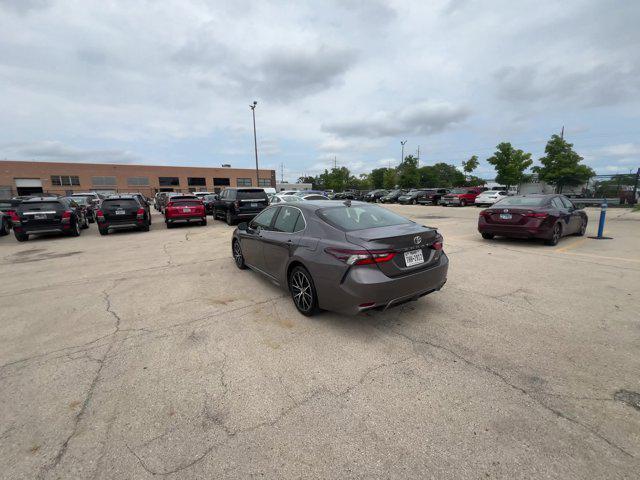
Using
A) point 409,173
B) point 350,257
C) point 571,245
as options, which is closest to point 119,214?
Result: point 350,257

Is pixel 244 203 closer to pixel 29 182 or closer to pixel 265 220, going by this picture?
pixel 265 220

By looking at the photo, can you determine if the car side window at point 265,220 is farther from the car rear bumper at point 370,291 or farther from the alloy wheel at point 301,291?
the car rear bumper at point 370,291

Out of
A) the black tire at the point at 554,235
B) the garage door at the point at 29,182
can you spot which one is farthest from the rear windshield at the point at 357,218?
the garage door at the point at 29,182

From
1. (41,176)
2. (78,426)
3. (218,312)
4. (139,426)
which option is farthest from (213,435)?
(41,176)

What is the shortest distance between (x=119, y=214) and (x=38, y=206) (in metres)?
2.35

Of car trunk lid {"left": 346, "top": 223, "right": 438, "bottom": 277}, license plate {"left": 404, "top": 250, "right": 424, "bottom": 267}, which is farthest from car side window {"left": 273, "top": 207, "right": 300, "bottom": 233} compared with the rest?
license plate {"left": 404, "top": 250, "right": 424, "bottom": 267}

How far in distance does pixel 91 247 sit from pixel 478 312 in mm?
10554

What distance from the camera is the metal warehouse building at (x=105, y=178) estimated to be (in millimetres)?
55344

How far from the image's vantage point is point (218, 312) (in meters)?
4.08

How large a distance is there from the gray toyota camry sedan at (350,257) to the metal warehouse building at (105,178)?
166 feet

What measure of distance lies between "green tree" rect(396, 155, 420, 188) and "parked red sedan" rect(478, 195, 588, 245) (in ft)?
170

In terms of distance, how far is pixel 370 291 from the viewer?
3115mm

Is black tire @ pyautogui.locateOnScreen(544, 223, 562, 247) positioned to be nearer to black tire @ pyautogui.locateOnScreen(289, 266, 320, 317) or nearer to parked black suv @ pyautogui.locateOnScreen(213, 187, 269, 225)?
black tire @ pyautogui.locateOnScreen(289, 266, 320, 317)

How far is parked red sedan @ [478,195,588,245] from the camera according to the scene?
746 cm
